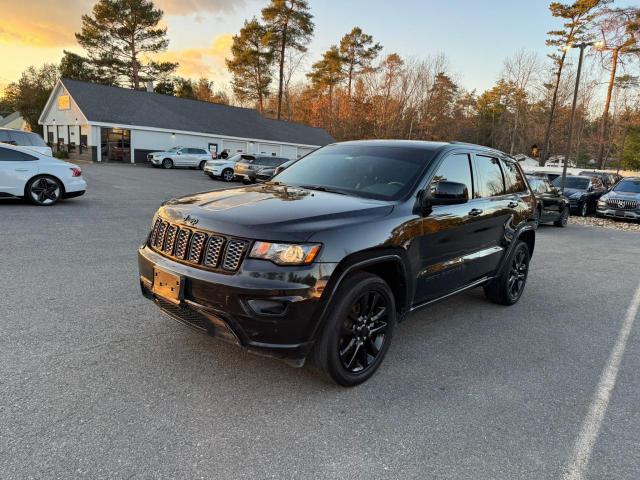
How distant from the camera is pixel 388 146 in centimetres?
449

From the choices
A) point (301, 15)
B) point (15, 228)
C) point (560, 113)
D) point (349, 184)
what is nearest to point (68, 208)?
point (15, 228)

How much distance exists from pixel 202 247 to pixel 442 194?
6.43ft

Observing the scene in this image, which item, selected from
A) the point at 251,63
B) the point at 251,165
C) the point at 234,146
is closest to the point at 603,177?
the point at 251,165

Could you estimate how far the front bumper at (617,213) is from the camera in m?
16.1

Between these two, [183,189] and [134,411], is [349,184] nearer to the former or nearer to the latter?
[134,411]

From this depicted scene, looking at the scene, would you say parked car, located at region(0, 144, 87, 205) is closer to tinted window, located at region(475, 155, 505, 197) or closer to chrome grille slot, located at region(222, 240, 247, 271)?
chrome grille slot, located at region(222, 240, 247, 271)

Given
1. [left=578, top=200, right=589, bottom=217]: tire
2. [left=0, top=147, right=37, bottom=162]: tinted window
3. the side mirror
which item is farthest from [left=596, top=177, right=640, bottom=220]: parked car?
[left=0, top=147, right=37, bottom=162]: tinted window

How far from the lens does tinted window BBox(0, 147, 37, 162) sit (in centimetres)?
976

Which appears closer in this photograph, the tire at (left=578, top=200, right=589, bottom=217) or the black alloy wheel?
the black alloy wheel

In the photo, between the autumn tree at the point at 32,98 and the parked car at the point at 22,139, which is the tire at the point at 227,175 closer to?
the parked car at the point at 22,139

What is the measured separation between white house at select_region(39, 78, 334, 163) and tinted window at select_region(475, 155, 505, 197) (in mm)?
32403

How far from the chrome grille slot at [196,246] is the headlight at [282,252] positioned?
0.41 meters

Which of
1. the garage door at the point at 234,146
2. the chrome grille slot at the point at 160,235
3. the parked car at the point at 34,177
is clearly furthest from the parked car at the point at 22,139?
the garage door at the point at 234,146

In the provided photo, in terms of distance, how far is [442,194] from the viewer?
12.1 ft
